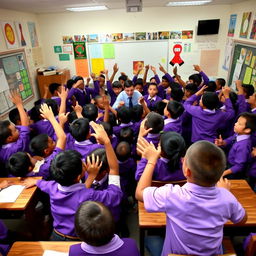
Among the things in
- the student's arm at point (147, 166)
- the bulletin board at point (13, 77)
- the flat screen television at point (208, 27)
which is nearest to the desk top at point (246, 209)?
the student's arm at point (147, 166)

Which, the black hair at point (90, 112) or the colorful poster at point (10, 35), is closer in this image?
the black hair at point (90, 112)

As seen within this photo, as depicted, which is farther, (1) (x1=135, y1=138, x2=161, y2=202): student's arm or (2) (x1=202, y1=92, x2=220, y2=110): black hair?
(2) (x1=202, y1=92, x2=220, y2=110): black hair

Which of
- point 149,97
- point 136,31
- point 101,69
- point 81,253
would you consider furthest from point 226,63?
point 81,253

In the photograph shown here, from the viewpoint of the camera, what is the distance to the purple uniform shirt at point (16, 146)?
6.84 ft

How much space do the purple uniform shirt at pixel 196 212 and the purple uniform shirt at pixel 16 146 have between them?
163 centimetres

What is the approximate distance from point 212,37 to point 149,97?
2.88 m

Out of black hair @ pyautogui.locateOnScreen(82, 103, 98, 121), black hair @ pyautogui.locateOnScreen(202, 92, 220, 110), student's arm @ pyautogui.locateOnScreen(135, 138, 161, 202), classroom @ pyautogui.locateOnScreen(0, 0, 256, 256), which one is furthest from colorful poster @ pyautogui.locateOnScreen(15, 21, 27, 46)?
student's arm @ pyautogui.locateOnScreen(135, 138, 161, 202)

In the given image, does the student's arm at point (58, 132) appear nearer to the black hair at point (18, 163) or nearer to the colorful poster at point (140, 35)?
the black hair at point (18, 163)

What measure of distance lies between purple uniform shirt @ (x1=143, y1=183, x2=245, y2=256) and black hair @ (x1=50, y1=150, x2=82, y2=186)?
1.57ft

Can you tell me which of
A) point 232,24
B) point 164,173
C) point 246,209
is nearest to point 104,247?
point 164,173

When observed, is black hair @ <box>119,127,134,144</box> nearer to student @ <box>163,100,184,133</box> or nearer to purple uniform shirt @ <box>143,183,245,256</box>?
student @ <box>163,100,184,133</box>

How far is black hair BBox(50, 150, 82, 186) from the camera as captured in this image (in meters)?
1.25

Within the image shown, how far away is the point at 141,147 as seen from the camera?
1271 mm

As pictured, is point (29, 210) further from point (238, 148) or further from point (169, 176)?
point (238, 148)
